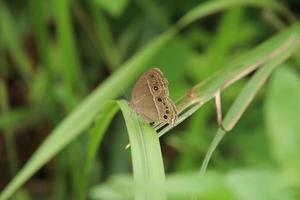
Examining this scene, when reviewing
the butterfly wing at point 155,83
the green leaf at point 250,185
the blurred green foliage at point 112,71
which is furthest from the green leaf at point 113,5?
the green leaf at point 250,185

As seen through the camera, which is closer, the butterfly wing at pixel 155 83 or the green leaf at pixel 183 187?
the green leaf at pixel 183 187

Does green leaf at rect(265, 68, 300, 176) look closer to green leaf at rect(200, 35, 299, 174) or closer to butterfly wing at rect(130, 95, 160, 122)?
green leaf at rect(200, 35, 299, 174)

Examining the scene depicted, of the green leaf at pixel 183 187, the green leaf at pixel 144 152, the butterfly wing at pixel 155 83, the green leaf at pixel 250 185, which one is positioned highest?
the butterfly wing at pixel 155 83

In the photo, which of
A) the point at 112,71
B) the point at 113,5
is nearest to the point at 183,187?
the point at 113,5

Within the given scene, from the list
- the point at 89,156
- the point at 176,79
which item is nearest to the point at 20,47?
the point at 176,79

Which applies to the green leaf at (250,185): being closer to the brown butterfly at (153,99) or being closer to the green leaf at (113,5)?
the brown butterfly at (153,99)

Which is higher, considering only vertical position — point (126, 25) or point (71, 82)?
point (126, 25)

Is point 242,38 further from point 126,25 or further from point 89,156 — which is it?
point 89,156

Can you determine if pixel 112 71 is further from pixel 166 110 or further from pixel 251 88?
pixel 166 110
